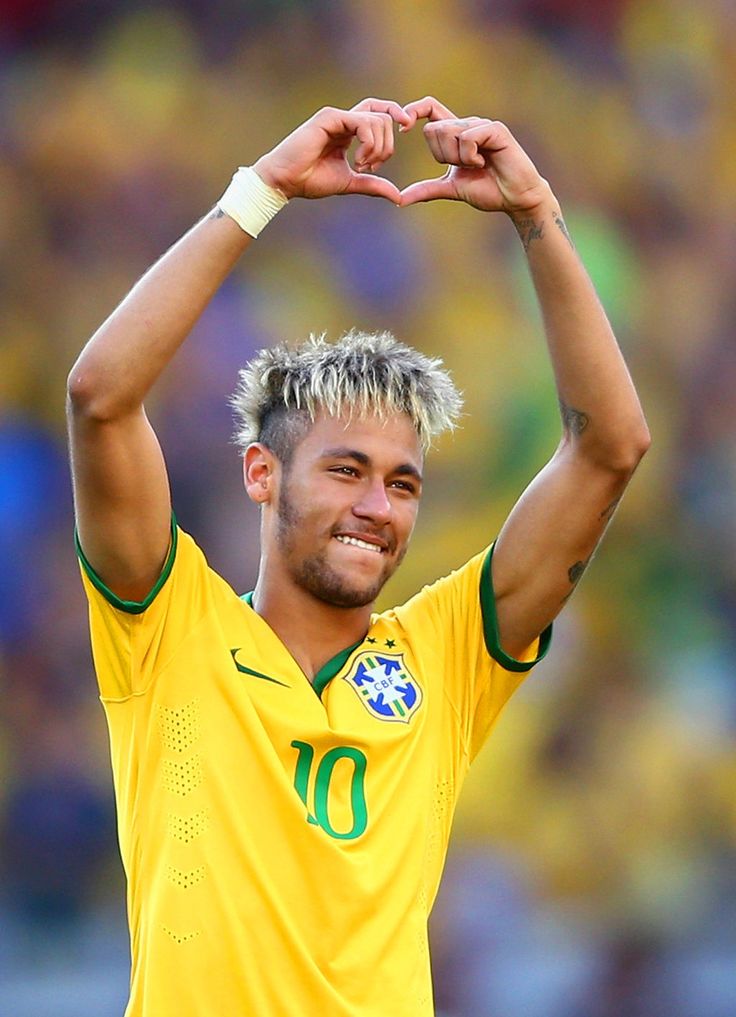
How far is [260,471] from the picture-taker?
2.68 metres

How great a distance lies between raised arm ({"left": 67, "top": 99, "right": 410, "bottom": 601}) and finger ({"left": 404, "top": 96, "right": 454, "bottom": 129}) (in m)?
0.03

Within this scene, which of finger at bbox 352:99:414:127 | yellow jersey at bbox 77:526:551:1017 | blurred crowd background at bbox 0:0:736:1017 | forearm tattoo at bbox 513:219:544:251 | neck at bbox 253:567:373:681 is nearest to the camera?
yellow jersey at bbox 77:526:551:1017

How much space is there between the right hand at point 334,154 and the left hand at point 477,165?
0.05 meters

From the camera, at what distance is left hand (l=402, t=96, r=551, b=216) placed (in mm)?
2375

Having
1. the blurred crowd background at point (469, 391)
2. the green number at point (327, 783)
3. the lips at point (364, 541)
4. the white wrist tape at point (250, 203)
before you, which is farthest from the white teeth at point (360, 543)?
the blurred crowd background at point (469, 391)

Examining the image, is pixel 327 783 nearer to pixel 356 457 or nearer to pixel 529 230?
pixel 356 457

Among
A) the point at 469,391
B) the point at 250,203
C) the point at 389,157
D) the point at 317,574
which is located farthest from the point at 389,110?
the point at 469,391

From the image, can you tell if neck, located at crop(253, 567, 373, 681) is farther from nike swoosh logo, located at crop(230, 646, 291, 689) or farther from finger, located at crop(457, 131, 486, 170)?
finger, located at crop(457, 131, 486, 170)

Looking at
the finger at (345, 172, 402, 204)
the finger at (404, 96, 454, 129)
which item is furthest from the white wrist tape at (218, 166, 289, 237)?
the finger at (404, 96, 454, 129)

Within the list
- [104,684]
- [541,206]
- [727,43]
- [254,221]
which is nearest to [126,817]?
[104,684]

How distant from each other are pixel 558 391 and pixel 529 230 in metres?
0.28

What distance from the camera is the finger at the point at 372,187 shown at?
2.36 meters

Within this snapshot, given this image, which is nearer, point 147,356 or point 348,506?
point 147,356

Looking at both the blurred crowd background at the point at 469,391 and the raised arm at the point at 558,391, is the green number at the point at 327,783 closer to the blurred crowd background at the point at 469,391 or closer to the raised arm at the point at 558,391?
the raised arm at the point at 558,391
